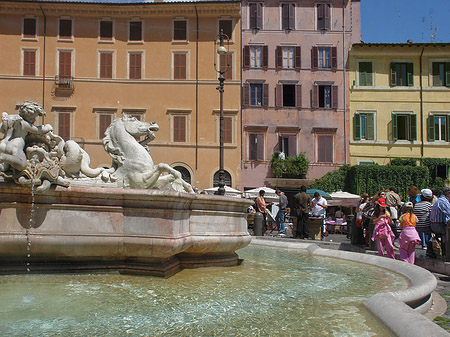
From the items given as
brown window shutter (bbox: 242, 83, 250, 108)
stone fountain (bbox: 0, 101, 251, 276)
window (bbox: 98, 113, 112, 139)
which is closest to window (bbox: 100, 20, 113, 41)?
window (bbox: 98, 113, 112, 139)

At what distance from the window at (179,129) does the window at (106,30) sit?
284 inches

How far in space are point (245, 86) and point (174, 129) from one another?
567cm

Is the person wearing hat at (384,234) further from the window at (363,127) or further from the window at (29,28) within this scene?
the window at (29,28)

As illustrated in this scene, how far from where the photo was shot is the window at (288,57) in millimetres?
35406

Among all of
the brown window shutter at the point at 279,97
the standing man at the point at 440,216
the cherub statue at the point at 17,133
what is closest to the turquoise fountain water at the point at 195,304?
the cherub statue at the point at 17,133

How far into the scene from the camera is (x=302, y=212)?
1313cm

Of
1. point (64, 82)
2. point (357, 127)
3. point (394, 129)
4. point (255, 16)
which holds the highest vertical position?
point (255, 16)

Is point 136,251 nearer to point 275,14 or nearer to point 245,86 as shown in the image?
point 245,86

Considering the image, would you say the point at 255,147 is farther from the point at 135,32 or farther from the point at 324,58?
the point at 135,32

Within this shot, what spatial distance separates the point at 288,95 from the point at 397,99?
746 cm

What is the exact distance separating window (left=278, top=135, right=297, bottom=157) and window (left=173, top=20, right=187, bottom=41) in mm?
9533

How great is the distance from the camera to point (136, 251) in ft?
18.8

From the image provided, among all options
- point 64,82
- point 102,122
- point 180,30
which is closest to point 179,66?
point 180,30

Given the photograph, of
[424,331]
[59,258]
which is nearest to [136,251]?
[59,258]
